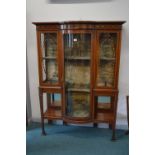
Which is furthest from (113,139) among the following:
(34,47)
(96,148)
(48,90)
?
(34,47)

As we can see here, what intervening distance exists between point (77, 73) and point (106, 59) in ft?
1.37

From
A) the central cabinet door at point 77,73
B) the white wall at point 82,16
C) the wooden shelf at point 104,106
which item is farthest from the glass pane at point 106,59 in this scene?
the wooden shelf at point 104,106

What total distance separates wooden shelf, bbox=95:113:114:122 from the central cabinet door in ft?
0.48

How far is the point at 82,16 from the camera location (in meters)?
2.85

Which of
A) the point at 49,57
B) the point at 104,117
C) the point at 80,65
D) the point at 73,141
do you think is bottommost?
the point at 73,141

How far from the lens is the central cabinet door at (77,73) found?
257cm

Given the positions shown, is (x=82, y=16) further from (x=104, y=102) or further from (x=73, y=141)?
(x=73, y=141)

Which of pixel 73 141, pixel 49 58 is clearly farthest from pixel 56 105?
pixel 49 58

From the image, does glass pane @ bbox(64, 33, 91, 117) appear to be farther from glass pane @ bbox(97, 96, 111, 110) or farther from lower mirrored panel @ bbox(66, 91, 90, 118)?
glass pane @ bbox(97, 96, 111, 110)

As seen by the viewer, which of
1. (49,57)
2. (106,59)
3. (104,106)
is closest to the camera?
(106,59)
